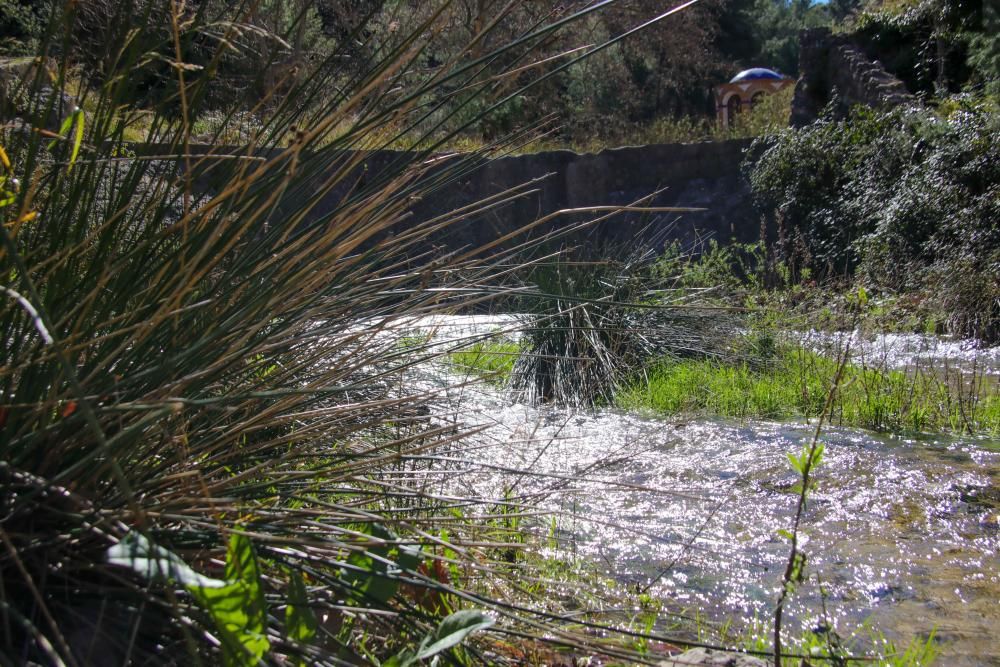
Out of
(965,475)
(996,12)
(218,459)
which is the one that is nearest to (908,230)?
(996,12)

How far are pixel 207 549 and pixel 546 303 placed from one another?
489 cm

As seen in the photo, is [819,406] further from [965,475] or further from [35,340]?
[35,340]

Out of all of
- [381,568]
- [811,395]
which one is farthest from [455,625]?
[811,395]

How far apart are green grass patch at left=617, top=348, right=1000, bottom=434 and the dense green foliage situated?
1.75 metres

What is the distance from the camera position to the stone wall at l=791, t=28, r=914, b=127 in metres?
12.4

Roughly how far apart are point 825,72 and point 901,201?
4726mm

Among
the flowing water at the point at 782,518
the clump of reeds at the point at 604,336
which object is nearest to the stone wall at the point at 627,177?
the clump of reeds at the point at 604,336

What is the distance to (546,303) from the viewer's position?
5945 mm

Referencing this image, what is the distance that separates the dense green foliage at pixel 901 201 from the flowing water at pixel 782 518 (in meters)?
3.24

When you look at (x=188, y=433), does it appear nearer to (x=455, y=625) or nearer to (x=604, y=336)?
(x=455, y=625)

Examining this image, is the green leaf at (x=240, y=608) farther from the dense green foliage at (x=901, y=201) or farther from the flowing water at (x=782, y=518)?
the dense green foliage at (x=901, y=201)

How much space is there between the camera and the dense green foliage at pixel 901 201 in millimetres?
7469

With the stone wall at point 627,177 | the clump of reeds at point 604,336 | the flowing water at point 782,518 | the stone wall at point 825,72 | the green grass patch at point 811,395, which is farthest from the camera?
the stone wall at point 627,177

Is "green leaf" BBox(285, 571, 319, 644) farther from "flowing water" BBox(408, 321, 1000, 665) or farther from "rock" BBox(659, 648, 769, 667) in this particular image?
"rock" BBox(659, 648, 769, 667)
